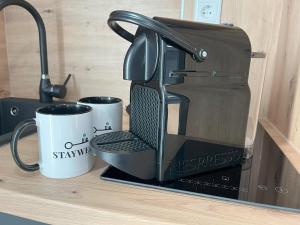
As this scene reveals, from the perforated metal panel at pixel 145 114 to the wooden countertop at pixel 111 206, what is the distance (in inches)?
3.8

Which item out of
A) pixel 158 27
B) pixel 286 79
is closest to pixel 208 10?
pixel 286 79

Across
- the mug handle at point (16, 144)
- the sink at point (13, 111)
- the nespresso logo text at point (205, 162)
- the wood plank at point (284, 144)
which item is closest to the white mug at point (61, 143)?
the mug handle at point (16, 144)

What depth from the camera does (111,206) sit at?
1.19 ft

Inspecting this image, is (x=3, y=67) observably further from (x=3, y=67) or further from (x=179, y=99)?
(x=179, y=99)

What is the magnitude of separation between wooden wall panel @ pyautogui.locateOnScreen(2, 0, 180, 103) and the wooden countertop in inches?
24.3

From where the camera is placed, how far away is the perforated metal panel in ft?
1.43

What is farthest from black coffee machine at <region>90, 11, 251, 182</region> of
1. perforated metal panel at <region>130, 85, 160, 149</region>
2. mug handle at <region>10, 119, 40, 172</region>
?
mug handle at <region>10, 119, 40, 172</region>

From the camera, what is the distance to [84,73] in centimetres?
102

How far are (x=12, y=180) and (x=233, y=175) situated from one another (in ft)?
1.28

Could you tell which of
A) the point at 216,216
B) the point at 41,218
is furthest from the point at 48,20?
the point at 216,216

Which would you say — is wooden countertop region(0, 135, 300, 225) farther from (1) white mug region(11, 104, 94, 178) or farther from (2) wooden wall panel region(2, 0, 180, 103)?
(2) wooden wall panel region(2, 0, 180, 103)

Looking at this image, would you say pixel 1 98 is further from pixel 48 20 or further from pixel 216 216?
pixel 216 216

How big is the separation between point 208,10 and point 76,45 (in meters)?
0.51

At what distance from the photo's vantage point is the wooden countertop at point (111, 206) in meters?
0.34
